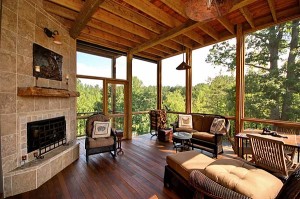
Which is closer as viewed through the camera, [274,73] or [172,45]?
[274,73]

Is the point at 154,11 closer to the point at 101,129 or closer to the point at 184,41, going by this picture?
the point at 184,41

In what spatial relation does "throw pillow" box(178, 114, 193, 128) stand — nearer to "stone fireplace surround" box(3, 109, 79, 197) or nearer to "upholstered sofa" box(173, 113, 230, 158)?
"upholstered sofa" box(173, 113, 230, 158)

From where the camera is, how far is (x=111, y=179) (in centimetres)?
260

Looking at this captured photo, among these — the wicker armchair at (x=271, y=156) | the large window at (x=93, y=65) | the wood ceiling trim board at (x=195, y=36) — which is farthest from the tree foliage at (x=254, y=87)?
the wicker armchair at (x=271, y=156)

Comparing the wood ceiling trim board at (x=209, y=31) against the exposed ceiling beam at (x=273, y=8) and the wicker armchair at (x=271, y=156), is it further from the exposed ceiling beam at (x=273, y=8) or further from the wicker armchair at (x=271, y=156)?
the wicker armchair at (x=271, y=156)

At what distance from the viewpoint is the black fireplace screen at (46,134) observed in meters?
2.54

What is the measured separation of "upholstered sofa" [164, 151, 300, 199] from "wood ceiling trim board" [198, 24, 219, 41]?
317 centimetres

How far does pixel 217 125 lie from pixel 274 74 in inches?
107

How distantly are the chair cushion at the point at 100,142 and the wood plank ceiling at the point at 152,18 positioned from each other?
243 cm

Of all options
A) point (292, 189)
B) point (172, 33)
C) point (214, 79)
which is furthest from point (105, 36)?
point (292, 189)

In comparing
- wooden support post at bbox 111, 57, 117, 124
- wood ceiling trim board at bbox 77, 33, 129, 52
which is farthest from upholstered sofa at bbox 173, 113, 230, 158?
wood ceiling trim board at bbox 77, 33, 129, 52

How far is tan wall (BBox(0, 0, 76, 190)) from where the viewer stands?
2.12m

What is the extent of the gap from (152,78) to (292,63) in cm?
453

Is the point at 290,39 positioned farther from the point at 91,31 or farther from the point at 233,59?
the point at 91,31
